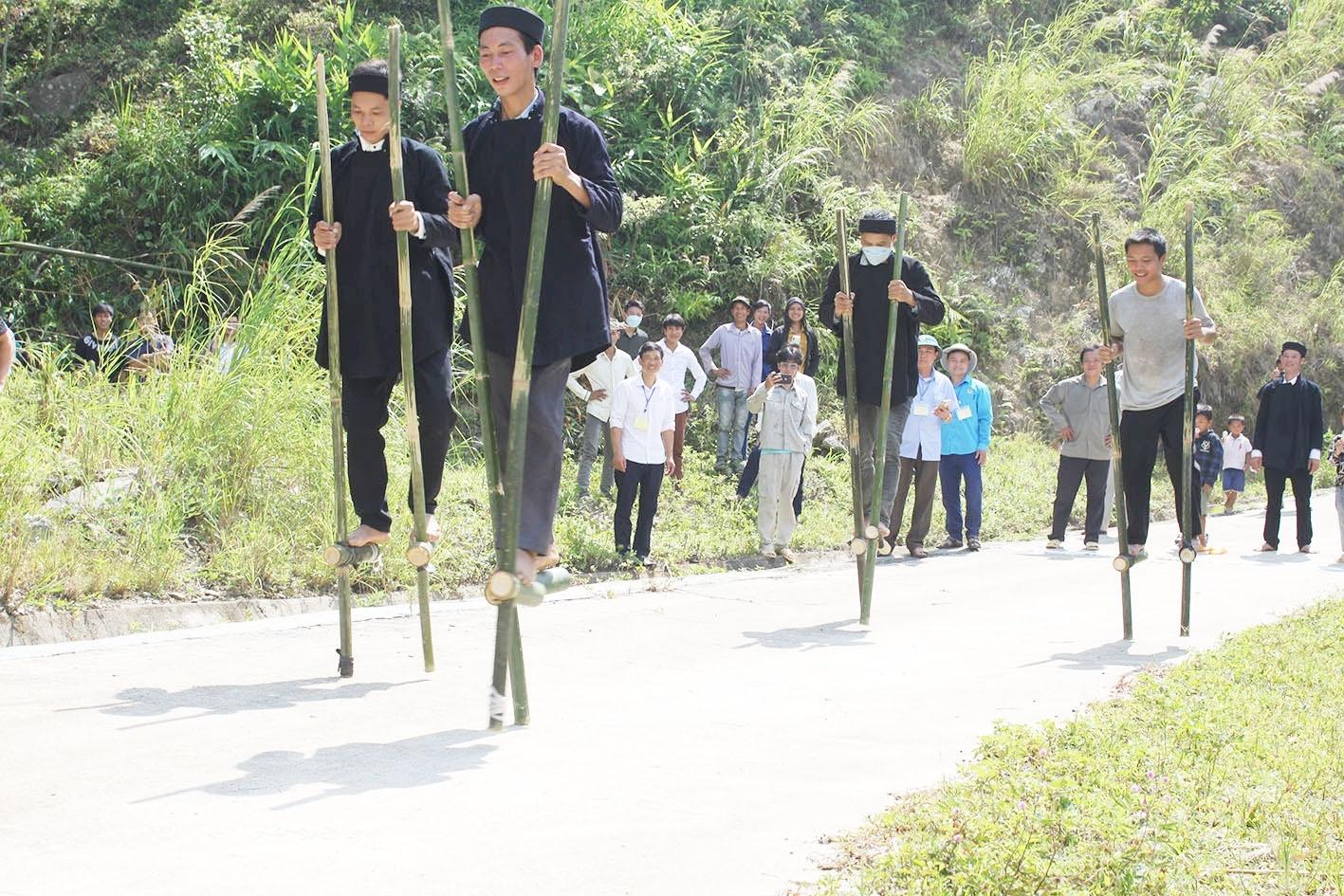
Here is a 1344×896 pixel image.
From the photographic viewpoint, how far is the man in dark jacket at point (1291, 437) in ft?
51.9

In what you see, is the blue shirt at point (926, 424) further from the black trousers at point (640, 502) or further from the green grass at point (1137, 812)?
the green grass at point (1137, 812)

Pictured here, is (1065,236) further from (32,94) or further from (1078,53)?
(32,94)

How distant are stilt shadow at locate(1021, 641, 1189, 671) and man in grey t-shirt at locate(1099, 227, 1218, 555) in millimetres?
978

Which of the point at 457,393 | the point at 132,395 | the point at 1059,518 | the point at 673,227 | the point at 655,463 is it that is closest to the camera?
the point at 132,395

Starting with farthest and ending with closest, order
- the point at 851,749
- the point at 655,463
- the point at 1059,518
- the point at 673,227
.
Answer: the point at 673,227 < the point at 1059,518 < the point at 655,463 < the point at 851,749

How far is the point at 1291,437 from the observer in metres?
15.9

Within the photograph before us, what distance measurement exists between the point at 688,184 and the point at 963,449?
659cm

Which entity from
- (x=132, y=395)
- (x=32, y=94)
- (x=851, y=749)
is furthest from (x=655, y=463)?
(x=32, y=94)

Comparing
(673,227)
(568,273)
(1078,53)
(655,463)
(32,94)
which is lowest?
(655,463)

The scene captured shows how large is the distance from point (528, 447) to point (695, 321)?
14.6 m

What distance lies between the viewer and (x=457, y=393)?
17250 millimetres

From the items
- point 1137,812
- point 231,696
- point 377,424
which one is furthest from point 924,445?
point 1137,812

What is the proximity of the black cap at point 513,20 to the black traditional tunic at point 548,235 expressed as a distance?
32cm

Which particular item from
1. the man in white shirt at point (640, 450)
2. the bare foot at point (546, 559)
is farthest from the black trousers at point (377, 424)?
the man in white shirt at point (640, 450)
